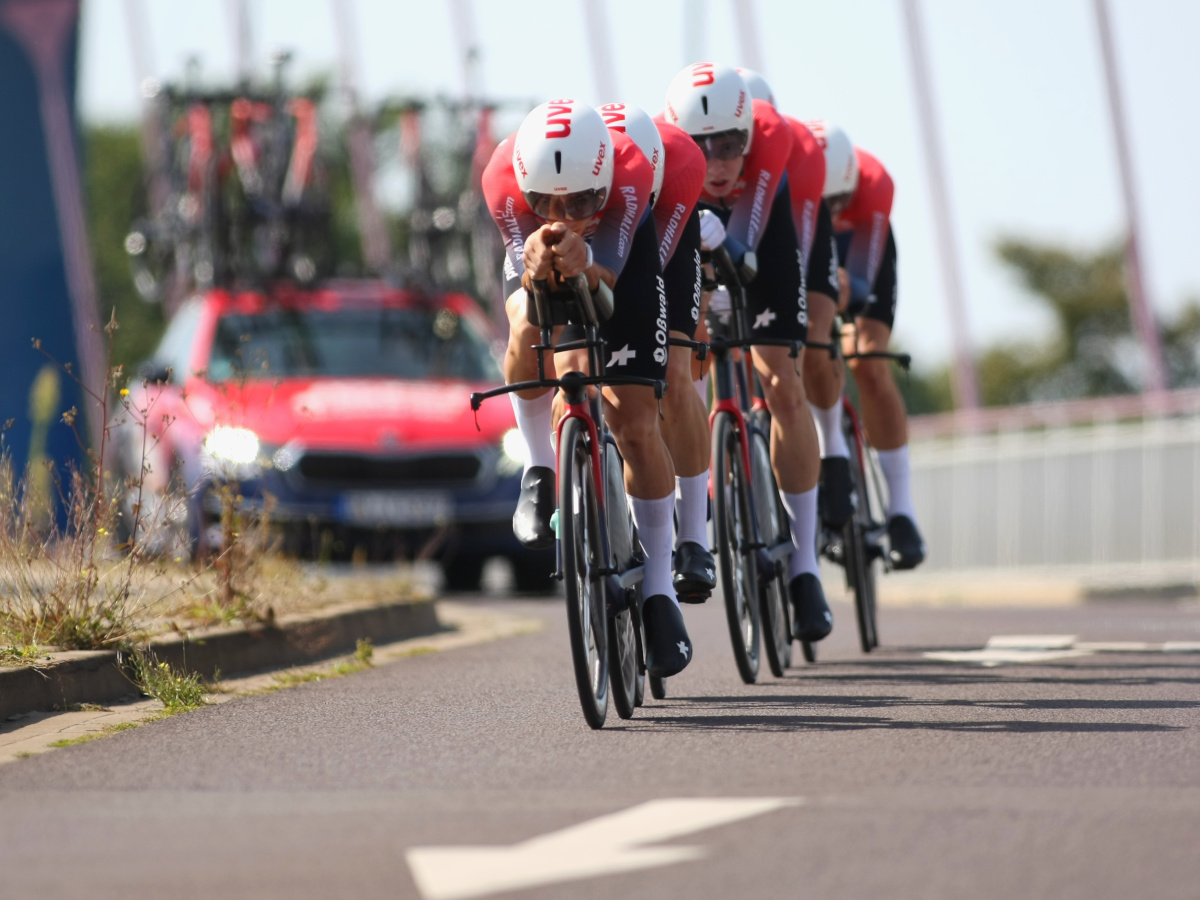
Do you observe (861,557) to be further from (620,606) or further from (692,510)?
(620,606)

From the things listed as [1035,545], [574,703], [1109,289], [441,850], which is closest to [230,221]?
[1035,545]

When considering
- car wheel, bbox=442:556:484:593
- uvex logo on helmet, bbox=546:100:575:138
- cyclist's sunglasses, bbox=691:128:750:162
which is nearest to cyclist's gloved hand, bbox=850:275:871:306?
cyclist's sunglasses, bbox=691:128:750:162

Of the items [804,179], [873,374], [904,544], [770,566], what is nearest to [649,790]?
[770,566]

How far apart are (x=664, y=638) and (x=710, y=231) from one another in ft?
5.75

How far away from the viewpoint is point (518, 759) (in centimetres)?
594

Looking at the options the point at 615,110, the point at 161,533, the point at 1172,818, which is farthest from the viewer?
the point at 161,533

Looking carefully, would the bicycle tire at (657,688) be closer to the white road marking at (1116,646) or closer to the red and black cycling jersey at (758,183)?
the red and black cycling jersey at (758,183)

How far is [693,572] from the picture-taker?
7.19 m

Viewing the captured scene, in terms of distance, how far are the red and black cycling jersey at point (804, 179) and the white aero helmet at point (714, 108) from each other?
54 centimetres

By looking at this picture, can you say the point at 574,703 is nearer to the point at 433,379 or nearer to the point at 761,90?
the point at 761,90

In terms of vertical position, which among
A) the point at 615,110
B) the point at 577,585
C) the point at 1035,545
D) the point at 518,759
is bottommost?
the point at 1035,545

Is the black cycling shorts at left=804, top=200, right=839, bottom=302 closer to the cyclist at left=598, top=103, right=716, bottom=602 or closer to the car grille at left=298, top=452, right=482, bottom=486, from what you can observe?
the cyclist at left=598, top=103, right=716, bottom=602

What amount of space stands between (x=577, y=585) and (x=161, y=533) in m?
2.61

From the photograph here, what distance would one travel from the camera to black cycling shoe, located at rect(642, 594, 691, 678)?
6.80 metres
